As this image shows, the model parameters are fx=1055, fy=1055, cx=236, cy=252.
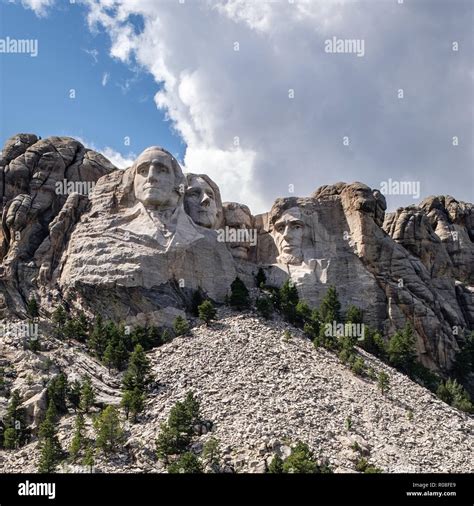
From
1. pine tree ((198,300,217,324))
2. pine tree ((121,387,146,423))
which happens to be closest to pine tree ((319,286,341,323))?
pine tree ((198,300,217,324))

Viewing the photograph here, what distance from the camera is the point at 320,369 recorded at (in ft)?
172

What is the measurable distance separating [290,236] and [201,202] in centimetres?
598

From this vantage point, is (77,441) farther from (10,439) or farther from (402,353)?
(402,353)

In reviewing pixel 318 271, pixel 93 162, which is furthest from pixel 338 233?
pixel 93 162

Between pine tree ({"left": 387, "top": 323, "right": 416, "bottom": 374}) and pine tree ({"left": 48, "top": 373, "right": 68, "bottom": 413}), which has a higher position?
pine tree ({"left": 387, "top": 323, "right": 416, "bottom": 374})

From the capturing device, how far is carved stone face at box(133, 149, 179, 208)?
6066 centimetres

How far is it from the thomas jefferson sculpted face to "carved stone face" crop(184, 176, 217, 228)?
1.51 meters

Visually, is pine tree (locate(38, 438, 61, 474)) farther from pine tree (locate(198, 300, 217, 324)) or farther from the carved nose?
the carved nose

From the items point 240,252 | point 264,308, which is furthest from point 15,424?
point 240,252

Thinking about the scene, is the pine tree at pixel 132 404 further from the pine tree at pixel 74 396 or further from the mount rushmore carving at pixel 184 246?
the mount rushmore carving at pixel 184 246

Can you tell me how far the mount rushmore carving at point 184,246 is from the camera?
189 ft

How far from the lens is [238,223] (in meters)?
66.1

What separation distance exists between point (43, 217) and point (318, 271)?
1663 centimetres
